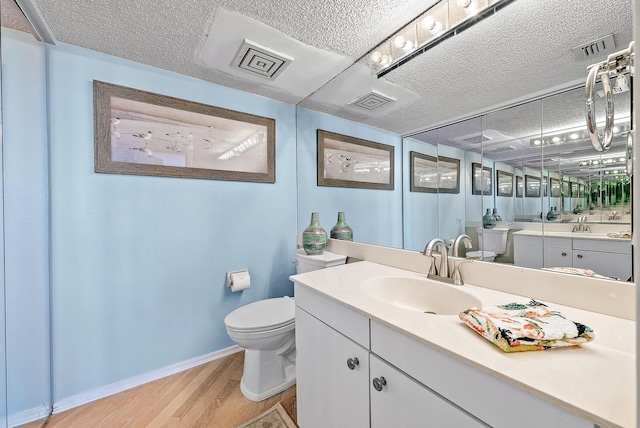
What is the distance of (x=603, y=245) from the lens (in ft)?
2.65

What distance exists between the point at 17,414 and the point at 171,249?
41.2 inches

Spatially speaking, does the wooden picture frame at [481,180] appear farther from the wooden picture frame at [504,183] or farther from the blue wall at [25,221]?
the blue wall at [25,221]

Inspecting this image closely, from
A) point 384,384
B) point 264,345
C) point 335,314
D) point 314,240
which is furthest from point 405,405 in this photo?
point 314,240

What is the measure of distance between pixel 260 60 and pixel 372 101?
785 millimetres

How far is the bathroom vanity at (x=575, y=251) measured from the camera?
77 cm

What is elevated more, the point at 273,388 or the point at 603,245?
the point at 603,245

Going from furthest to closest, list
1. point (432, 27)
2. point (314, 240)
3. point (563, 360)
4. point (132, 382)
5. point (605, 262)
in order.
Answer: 1. point (314, 240)
2. point (132, 382)
3. point (432, 27)
4. point (605, 262)
5. point (563, 360)

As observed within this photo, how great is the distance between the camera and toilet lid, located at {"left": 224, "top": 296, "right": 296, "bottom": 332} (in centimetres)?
140

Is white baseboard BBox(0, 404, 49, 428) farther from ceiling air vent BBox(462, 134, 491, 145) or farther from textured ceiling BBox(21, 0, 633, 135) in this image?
ceiling air vent BBox(462, 134, 491, 145)

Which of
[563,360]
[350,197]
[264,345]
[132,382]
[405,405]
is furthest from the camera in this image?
[350,197]

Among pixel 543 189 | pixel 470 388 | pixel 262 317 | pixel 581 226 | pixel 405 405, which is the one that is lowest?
pixel 262 317

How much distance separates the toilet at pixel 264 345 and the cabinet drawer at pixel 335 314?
40 centimetres

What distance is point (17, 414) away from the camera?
1.25 metres

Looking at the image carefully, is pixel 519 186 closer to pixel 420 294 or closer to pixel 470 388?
pixel 420 294
